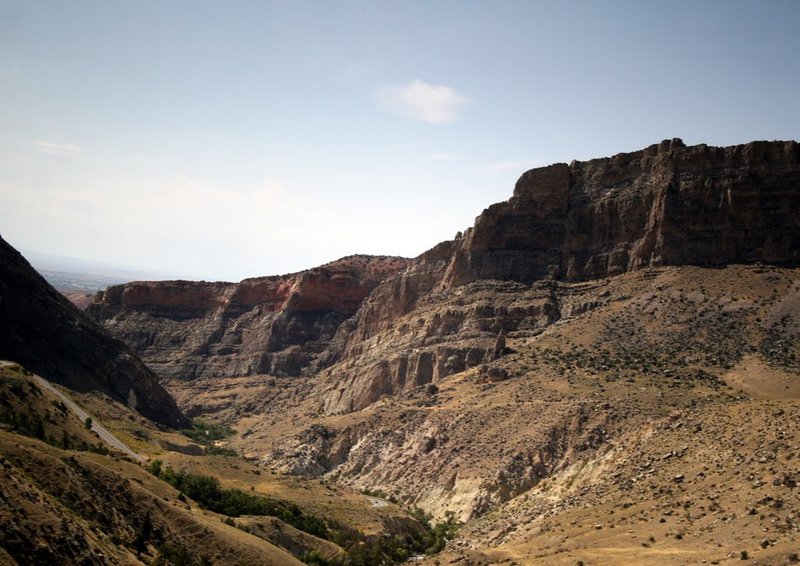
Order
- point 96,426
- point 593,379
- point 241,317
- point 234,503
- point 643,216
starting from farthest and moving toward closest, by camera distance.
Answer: point 241,317 < point 643,216 < point 593,379 < point 96,426 < point 234,503

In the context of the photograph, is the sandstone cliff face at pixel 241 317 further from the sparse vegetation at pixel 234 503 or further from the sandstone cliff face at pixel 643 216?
the sparse vegetation at pixel 234 503

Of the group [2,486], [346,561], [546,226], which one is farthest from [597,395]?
[2,486]

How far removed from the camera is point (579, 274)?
111000mm

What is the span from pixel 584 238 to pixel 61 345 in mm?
65996

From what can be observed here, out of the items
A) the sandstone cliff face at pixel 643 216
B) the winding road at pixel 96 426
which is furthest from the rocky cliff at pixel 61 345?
the sandstone cliff face at pixel 643 216

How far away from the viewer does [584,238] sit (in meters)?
112

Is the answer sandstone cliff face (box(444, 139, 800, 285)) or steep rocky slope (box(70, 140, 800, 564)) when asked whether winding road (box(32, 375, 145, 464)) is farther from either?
sandstone cliff face (box(444, 139, 800, 285))

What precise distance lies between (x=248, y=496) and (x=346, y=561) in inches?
453

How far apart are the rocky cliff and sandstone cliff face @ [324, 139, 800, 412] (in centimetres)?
2577

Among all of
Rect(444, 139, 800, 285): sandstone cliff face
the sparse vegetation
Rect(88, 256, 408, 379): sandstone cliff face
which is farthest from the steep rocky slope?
Rect(88, 256, 408, 379): sandstone cliff face

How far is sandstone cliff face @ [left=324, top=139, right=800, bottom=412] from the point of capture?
330 ft

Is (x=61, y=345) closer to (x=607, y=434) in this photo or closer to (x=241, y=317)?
(x=607, y=434)

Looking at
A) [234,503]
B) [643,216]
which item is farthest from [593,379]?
[234,503]

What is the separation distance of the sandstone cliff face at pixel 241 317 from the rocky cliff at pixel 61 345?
42464 mm
